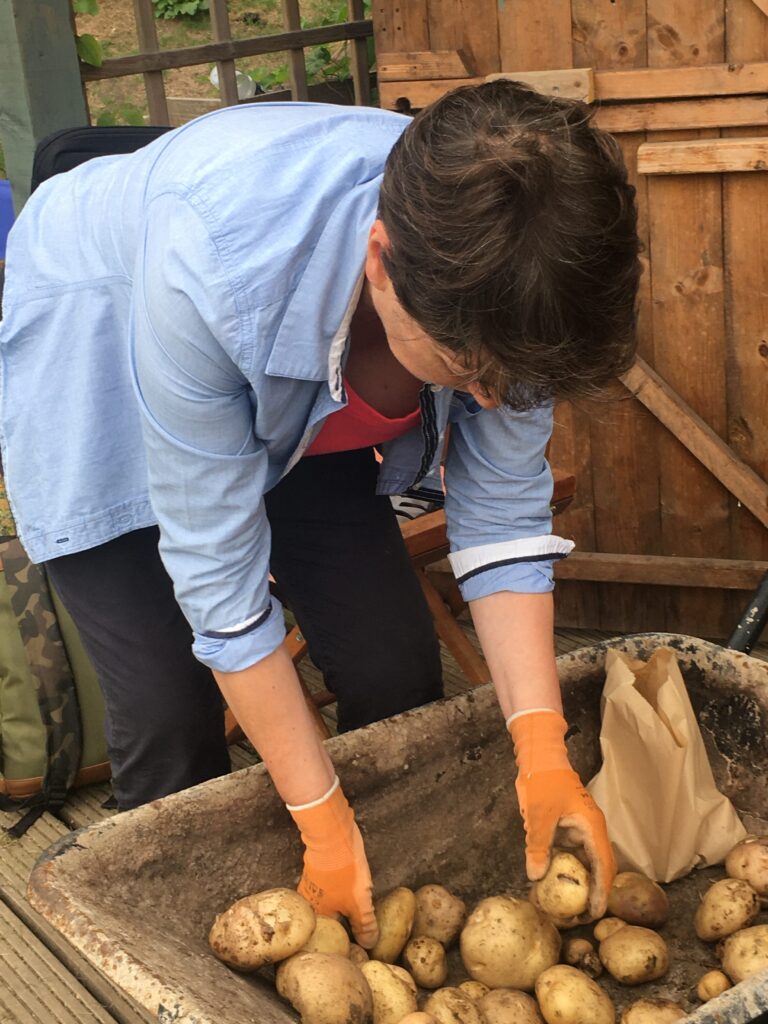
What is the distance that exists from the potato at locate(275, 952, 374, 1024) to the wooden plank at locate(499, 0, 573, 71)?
248cm

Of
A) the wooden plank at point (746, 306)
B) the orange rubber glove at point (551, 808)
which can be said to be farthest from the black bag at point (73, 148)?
the wooden plank at point (746, 306)

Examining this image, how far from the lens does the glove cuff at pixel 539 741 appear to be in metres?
1.78

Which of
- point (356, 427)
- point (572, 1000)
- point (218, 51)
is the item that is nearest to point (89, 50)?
point (218, 51)

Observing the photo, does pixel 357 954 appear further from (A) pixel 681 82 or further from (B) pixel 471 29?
(B) pixel 471 29

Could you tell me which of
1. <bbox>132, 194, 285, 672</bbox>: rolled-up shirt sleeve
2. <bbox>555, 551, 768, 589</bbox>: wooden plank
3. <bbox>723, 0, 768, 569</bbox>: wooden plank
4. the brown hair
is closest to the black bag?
<bbox>132, 194, 285, 672</bbox>: rolled-up shirt sleeve

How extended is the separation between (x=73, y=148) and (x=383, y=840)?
4.16ft

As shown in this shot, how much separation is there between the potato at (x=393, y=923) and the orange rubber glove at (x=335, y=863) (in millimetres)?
46

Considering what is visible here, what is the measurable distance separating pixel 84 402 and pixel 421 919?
3.11 ft

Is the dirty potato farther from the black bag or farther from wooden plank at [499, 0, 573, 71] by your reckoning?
wooden plank at [499, 0, 573, 71]

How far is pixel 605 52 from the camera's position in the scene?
3154 millimetres

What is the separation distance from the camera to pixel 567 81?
317 cm

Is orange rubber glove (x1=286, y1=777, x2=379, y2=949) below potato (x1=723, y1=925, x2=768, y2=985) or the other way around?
the other way around

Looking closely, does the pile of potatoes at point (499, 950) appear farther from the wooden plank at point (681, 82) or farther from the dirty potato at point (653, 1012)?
the wooden plank at point (681, 82)

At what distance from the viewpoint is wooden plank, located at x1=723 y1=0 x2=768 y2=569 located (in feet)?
Result: 9.86
